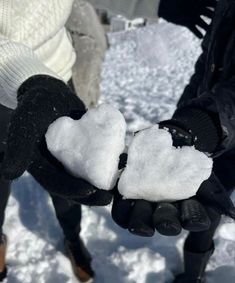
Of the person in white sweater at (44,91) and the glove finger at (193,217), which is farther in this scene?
the person in white sweater at (44,91)

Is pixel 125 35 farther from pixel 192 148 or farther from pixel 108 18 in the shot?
pixel 192 148

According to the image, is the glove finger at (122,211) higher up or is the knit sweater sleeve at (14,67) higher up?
the knit sweater sleeve at (14,67)

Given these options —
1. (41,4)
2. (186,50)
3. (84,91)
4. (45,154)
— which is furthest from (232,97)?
(186,50)

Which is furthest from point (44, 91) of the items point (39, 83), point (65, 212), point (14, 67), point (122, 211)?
point (65, 212)

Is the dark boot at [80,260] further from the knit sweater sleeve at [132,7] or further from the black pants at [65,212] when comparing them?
the knit sweater sleeve at [132,7]

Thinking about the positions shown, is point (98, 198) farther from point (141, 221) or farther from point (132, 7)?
point (132, 7)

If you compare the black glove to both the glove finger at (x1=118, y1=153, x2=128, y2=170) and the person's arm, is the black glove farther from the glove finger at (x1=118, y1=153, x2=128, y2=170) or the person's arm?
the glove finger at (x1=118, y1=153, x2=128, y2=170)

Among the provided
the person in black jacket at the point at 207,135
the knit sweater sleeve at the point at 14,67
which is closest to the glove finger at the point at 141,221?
the person in black jacket at the point at 207,135
